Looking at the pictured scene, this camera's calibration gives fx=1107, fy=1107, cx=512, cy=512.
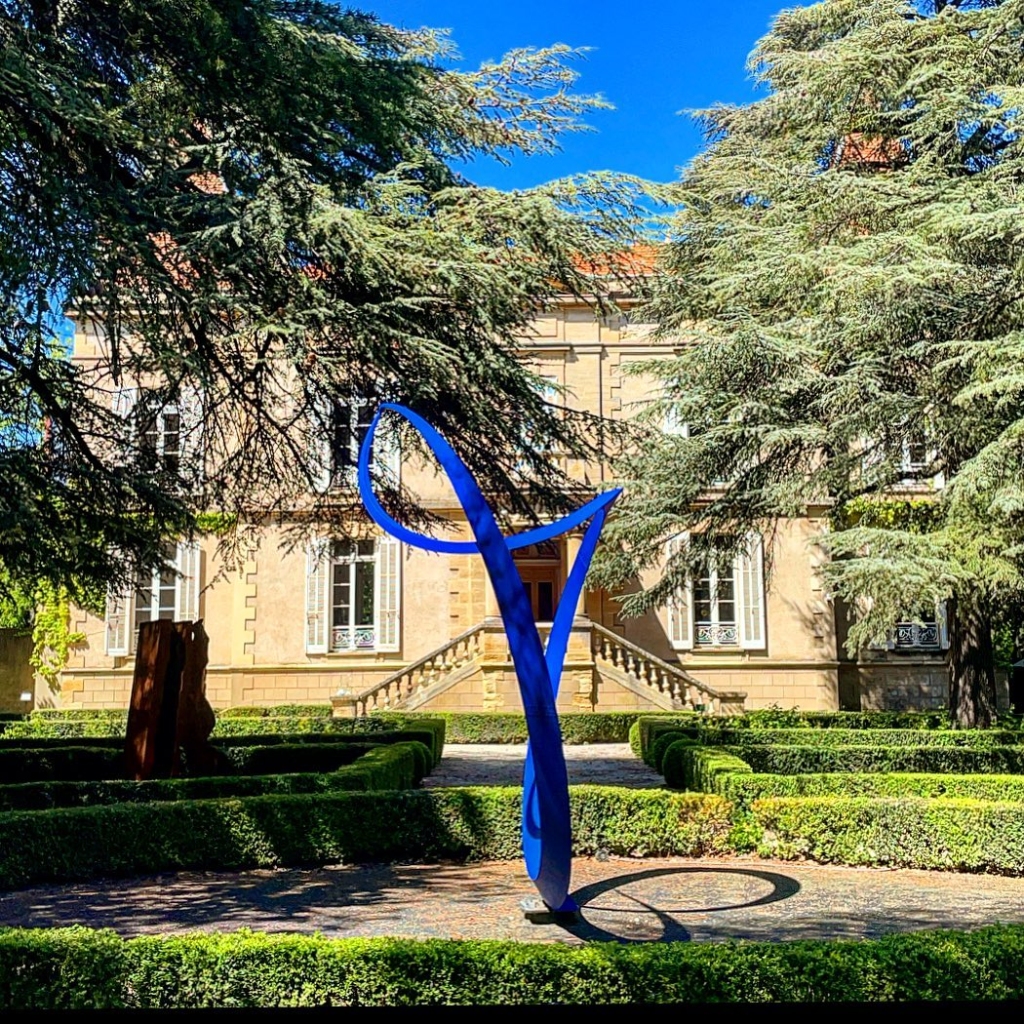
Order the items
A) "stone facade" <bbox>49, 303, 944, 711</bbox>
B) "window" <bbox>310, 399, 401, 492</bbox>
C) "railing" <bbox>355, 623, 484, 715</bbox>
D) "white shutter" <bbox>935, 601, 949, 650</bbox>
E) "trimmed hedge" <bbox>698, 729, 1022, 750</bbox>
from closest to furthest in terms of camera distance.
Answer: "window" <bbox>310, 399, 401, 492</bbox>, "trimmed hedge" <bbox>698, 729, 1022, 750</bbox>, "railing" <bbox>355, 623, 484, 715</bbox>, "stone facade" <bbox>49, 303, 944, 711</bbox>, "white shutter" <bbox>935, 601, 949, 650</bbox>

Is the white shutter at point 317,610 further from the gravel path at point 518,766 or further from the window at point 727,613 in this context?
the window at point 727,613

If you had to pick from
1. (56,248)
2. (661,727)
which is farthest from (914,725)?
(56,248)

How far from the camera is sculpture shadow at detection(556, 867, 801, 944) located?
641 cm

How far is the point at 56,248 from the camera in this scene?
6820mm

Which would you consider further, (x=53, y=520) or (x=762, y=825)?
(x=53, y=520)

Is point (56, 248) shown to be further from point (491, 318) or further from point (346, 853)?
point (346, 853)

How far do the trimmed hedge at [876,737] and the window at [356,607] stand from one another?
921cm

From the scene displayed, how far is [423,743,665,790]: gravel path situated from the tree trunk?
15.6ft

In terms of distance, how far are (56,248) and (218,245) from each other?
1.39 metres

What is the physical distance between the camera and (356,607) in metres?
22.2

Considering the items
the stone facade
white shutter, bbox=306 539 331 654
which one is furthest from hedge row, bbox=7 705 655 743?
white shutter, bbox=306 539 331 654

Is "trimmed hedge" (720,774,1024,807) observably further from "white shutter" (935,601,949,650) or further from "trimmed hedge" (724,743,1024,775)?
"white shutter" (935,601,949,650)

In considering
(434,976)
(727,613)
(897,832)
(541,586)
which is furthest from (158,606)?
(434,976)

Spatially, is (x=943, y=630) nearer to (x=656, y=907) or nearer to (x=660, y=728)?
(x=660, y=728)
